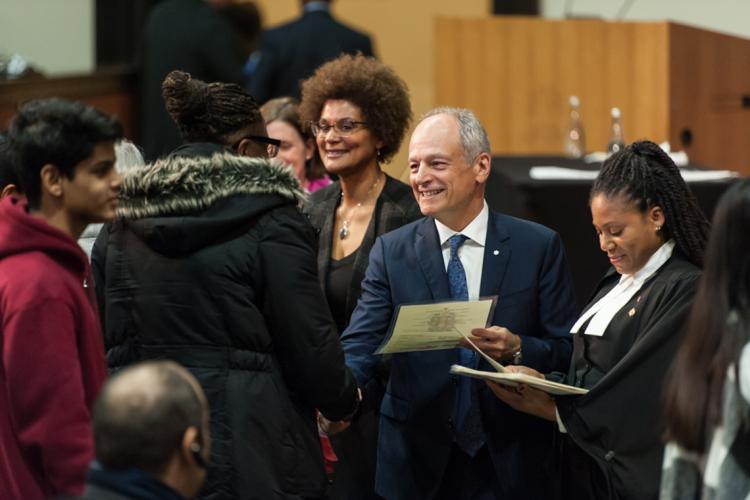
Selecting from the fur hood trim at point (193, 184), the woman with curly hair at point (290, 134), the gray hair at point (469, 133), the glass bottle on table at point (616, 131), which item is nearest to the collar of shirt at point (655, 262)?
the gray hair at point (469, 133)

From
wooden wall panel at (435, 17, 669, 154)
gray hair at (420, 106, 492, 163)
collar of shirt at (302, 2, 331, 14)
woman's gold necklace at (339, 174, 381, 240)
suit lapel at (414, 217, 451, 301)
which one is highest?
collar of shirt at (302, 2, 331, 14)

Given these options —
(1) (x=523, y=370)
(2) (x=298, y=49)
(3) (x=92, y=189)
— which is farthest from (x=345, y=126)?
(2) (x=298, y=49)

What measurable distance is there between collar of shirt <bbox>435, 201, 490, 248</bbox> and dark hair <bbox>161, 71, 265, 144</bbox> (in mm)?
757

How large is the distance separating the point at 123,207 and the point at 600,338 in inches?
52.0

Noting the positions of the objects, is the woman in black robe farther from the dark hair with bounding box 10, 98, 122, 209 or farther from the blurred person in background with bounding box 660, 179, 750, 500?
the dark hair with bounding box 10, 98, 122, 209

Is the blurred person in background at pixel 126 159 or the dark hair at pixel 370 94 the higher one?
the dark hair at pixel 370 94

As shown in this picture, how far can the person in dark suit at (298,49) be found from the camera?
790 cm

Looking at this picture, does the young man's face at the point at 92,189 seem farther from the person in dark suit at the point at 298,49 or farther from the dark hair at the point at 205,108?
the person in dark suit at the point at 298,49

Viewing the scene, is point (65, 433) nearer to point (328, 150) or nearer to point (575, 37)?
point (328, 150)

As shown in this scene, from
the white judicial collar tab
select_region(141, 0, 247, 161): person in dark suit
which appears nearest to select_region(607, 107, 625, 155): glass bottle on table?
select_region(141, 0, 247, 161): person in dark suit

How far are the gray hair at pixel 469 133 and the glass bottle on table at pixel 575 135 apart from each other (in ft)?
9.14

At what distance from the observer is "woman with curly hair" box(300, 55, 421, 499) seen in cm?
471

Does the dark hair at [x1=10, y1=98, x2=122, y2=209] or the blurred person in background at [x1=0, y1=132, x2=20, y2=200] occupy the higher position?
the dark hair at [x1=10, y1=98, x2=122, y2=209]

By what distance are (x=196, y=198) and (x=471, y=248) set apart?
3.27 ft
